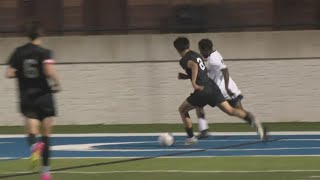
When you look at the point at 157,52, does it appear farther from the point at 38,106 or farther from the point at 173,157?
the point at 38,106

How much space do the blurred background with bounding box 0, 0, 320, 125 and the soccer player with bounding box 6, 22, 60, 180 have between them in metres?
8.91

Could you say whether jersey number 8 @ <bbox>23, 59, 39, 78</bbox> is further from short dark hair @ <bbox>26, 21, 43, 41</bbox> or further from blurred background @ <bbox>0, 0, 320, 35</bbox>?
→ blurred background @ <bbox>0, 0, 320, 35</bbox>

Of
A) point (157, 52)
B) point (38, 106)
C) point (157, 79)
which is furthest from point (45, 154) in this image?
point (157, 52)

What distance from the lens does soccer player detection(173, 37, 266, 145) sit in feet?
39.2

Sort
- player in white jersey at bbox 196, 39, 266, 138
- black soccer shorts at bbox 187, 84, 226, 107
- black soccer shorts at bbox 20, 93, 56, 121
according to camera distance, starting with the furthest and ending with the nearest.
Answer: player in white jersey at bbox 196, 39, 266, 138
black soccer shorts at bbox 187, 84, 226, 107
black soccer shorts at bbox 20, 93, 56, 121

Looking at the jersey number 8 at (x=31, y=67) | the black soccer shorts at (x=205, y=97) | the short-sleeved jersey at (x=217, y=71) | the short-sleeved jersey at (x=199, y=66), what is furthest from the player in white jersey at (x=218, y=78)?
the jersey number 8 at (x=31, y=67)

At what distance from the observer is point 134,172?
9.38 meters

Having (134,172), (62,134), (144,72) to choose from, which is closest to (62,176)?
(134,172)

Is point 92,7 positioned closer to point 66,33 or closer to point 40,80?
point 66,33

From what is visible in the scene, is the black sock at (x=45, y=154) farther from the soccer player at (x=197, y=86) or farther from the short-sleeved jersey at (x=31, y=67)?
the soccer player at (x=197, y=86)

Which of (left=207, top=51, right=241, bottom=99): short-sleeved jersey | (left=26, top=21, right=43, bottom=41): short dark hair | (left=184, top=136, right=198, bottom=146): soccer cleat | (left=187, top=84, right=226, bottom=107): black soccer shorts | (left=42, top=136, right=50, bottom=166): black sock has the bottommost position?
(left=184, top=136, right=198, bottom=146): soccer cleat

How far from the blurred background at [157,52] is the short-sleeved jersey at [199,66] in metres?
5.27

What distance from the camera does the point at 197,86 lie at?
12.0m

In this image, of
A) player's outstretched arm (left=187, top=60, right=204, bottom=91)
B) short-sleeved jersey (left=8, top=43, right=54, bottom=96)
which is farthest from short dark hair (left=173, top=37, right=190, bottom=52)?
short-sleeved jersey (left=8, top=43, right=54, bottom=96)
